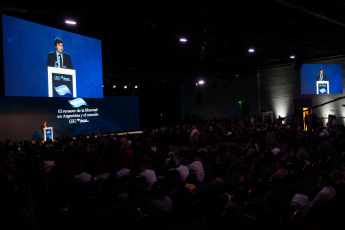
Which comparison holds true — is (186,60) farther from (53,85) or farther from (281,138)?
(53,85)

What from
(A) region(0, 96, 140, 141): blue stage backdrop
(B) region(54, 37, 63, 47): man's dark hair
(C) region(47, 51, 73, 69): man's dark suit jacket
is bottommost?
(A) region(0, 96, 140, 141): blue stage backdrop

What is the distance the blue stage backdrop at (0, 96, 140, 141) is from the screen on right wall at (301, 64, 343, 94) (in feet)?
46.2

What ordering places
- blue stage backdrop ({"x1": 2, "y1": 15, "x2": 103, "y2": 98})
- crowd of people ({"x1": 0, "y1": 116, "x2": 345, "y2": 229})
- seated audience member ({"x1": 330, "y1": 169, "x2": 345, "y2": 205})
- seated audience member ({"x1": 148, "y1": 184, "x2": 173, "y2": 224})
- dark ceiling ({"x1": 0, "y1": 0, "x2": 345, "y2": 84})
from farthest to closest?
dark ceiling ({"x1": 0, "y1": 0, "x2": 345, "y2": 84}) < blue stage backdrop ({"x1": 2, "y1": 15, "x2": 103, "y2": 98}) < seated audience member ({"x1": 330, "y1": 169, "x2": 345, "y2": 205}) < seated audience member ({"x1": 148, "y1": 184, "x2": 173, "y2": 224}) < crowd of people ({"x1": 0, "y1": 116, "x2": 345, "y2": 229})

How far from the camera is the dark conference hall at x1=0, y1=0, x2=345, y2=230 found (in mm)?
3840

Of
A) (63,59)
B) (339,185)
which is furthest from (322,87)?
(63,59)

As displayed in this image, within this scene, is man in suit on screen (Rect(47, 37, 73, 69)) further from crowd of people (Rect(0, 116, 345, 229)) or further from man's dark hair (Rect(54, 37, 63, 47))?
crowd of people (Rect(0, 116, 345, 229))

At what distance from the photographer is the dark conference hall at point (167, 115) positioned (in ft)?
12.6

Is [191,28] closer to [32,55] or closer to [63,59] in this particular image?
[63,59]

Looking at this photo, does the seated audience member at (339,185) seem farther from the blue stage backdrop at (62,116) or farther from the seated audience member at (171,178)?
the blue stage backdrop at (62,116)

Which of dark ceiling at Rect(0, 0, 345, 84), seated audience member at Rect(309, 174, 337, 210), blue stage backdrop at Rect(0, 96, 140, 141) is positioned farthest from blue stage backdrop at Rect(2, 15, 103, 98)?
seated audience member at Rect(309, 174, 337, 210)

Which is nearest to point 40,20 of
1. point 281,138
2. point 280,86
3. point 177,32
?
point 177,32

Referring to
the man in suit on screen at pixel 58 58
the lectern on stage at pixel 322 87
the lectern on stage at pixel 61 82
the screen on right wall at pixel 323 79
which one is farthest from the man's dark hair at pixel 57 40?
the lectern on stage at pixel 322 87

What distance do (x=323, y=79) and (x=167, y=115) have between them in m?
15.2

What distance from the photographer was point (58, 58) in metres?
10.0
